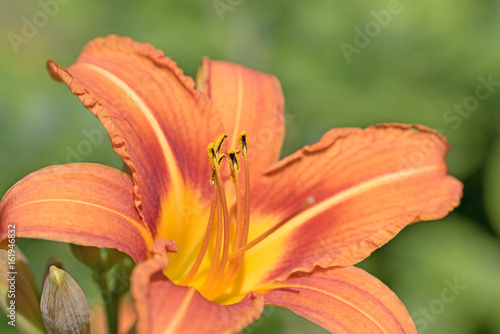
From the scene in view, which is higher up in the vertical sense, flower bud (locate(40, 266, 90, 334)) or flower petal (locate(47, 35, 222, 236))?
flower petal (locate(47, 35, 222, 236))

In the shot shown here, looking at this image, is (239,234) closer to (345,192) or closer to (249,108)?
(345,192)

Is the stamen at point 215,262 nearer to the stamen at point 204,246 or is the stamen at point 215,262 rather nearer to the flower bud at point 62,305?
the stamen at point 204,246

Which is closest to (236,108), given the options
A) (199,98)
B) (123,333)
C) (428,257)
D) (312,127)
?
(199,98)

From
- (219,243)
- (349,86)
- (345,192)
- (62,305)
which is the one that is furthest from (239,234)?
(349,86)

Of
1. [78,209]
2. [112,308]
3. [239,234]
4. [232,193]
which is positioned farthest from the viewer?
[232,193]

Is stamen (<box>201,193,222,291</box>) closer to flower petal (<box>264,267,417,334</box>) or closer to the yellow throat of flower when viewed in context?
the yellow throat of flower

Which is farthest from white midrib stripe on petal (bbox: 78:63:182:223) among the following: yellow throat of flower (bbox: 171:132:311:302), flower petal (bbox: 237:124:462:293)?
flower petal (bbox: 237:124:462:293)
